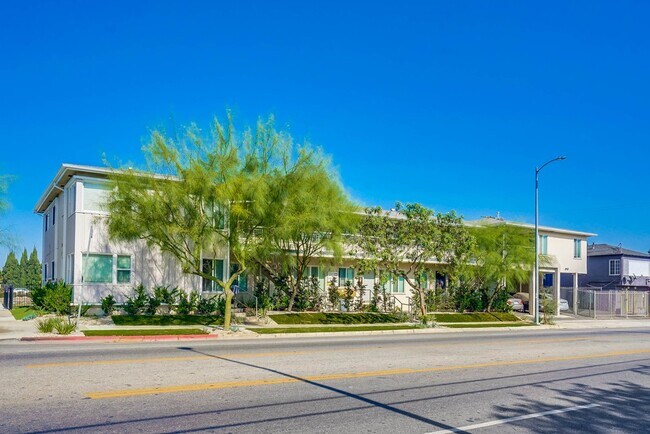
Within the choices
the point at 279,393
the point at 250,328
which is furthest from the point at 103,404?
the point at 250,328

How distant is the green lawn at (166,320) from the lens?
24481 millimetres

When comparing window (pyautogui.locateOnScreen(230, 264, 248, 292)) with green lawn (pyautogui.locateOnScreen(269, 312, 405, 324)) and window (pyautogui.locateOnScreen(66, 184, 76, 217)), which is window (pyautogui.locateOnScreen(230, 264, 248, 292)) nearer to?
green lawn (pyautogui.locateOnScreen(269, 312, 405, 324))

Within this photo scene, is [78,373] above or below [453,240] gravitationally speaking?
below

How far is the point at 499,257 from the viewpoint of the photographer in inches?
1407

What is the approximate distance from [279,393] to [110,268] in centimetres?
1988

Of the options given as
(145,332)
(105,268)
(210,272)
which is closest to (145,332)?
(145,332)

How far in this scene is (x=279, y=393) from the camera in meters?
9.81

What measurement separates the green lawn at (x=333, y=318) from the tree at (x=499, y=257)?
5.77 meters

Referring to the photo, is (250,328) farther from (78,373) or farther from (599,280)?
(599,280)

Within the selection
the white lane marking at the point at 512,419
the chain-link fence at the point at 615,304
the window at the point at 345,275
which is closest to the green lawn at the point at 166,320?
the window at the point at 345,275

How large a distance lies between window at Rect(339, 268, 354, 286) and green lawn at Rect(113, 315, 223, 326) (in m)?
11.3

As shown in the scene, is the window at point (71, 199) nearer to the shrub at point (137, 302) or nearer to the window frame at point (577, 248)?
the shrub at point (137, 302)

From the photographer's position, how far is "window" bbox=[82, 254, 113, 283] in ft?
88.7

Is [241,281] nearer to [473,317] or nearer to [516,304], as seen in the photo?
[473,317]
